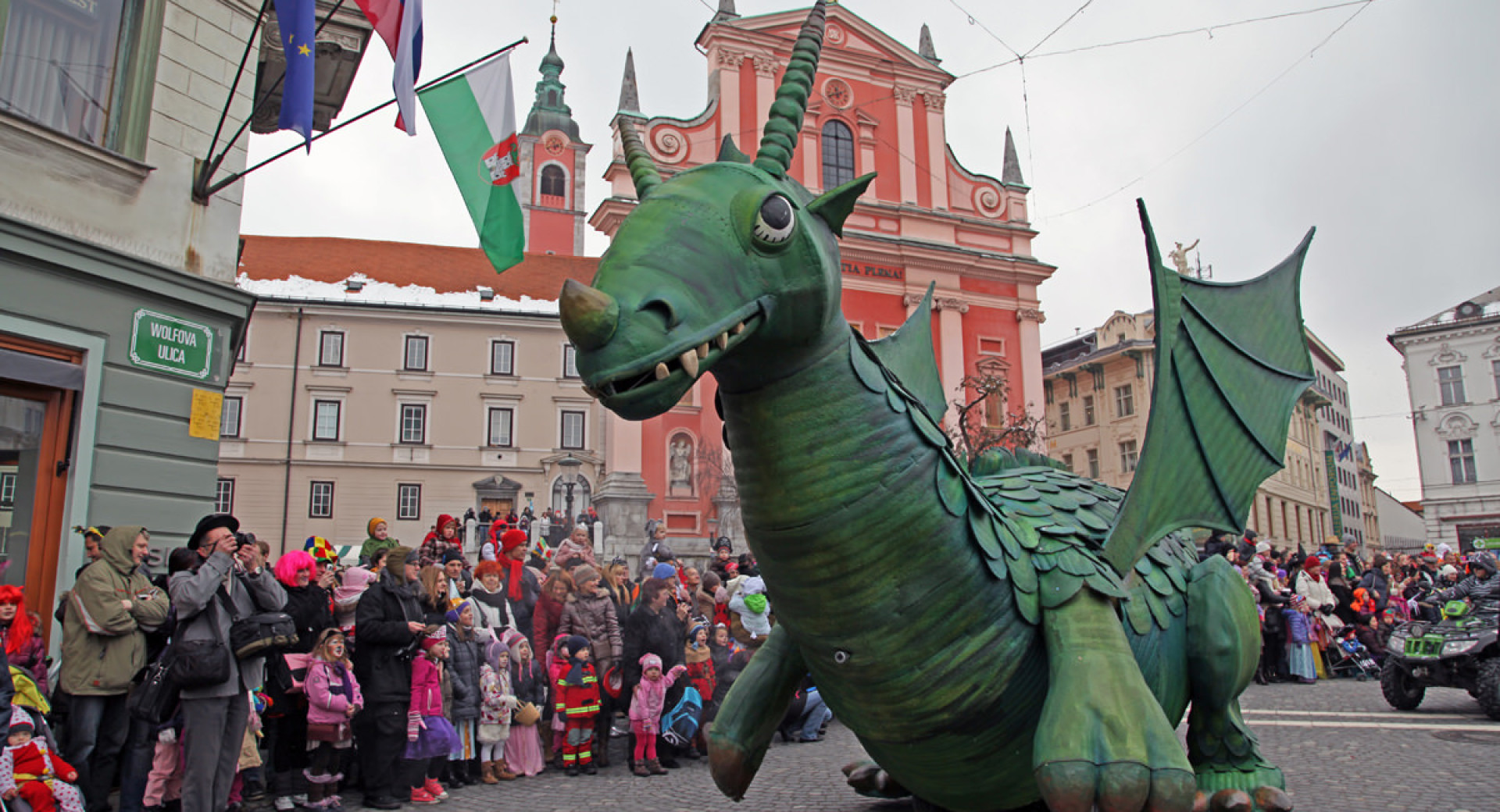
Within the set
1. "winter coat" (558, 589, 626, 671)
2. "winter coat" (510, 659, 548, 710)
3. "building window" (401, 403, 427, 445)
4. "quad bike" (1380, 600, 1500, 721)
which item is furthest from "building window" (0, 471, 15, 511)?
"building window" (401, 403, 427, 445)

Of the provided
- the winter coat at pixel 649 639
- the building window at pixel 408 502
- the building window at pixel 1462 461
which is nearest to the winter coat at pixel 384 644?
the winter coat at pixel 649 639

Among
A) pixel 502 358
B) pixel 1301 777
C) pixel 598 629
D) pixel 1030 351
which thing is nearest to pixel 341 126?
pixel 598 629

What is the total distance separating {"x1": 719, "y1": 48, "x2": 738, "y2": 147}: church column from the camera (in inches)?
1125

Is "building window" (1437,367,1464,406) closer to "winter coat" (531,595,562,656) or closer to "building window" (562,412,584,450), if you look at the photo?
"building window" (562,412,584,450)

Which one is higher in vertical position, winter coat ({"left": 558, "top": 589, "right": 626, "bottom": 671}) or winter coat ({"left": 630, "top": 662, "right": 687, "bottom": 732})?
winter coat ({"left": 558, "top": 589, "right": 626, "bottom": 671})

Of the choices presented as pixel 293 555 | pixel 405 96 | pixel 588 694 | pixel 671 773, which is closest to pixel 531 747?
pixel 588 694

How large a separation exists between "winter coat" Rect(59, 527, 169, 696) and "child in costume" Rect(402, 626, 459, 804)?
159 cm

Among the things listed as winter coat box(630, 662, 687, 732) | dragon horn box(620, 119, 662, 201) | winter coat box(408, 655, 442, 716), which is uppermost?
dragon horn box(620, 119, 662, 201)

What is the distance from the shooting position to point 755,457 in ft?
6.00

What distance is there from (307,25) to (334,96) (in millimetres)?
5630

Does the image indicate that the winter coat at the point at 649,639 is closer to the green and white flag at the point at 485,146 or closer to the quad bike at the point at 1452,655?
the green and white flag at the point at 485,146

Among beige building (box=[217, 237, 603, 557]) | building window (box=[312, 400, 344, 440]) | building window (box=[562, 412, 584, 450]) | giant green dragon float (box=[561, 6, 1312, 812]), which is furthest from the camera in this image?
building window (box=[562, 412, 584, 450])

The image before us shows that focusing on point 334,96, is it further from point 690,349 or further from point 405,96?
point 690,349

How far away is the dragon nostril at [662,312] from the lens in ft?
4.85
